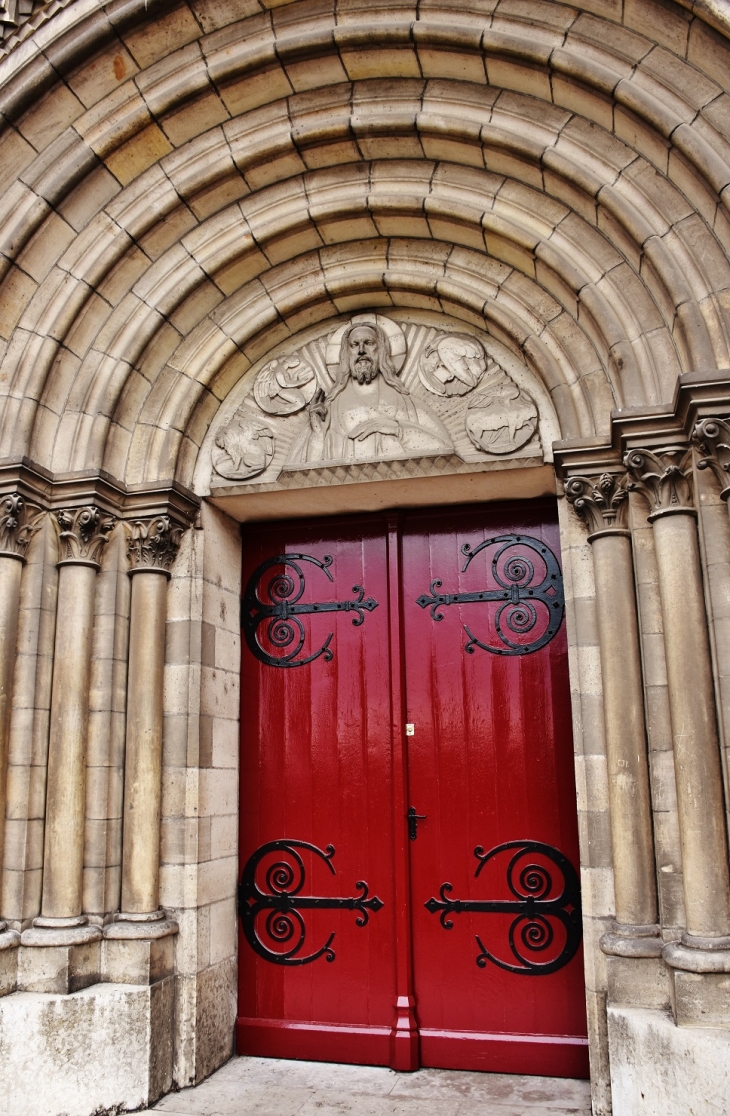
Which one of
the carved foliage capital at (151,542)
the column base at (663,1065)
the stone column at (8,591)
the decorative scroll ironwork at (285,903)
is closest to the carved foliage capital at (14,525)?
the stone column at (8,591)

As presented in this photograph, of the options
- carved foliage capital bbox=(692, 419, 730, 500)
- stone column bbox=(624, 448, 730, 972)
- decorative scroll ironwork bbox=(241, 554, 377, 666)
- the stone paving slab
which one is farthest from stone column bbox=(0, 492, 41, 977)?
carved foliage capital bbox=(692, 419, 730, 500)

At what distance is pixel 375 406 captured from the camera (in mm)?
4371

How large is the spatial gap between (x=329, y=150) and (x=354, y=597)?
2.20 meters

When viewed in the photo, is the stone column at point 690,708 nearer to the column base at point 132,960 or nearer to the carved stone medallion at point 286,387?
the carved stone medallion at point 286,387

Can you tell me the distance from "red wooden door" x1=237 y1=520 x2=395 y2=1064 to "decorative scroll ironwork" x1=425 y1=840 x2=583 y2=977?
1.47 feet

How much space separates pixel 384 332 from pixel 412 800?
7.75 feet

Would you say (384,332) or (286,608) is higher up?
(384,332)

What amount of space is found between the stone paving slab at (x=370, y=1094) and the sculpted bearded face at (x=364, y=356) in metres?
3.24

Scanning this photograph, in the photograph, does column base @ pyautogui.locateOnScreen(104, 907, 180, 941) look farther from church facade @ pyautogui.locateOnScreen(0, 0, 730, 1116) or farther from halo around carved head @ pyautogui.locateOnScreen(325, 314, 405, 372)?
halo around carved head @ pyautogui.locateOnScreen(325, 314, 405, 372)

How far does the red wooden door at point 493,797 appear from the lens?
12.8ft

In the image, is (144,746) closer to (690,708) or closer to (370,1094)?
(370,1094)

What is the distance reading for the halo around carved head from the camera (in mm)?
4469

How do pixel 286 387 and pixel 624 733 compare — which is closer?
pixel 624 733

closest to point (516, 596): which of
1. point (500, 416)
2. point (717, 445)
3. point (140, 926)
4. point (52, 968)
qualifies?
point (500, 416)
